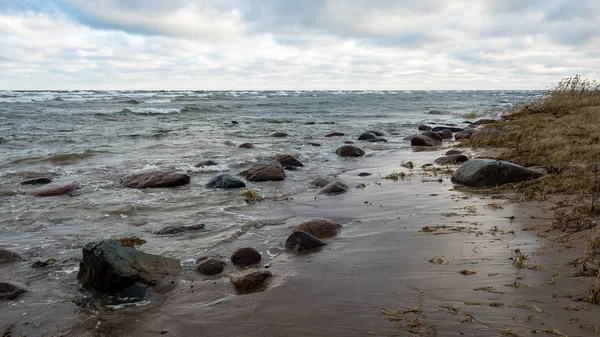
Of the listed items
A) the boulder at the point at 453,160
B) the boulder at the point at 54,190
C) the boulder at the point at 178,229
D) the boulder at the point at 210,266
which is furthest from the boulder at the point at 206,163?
the boulder at the point at 210,266

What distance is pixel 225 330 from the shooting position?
3.12 metres

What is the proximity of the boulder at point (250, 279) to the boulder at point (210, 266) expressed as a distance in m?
0.28

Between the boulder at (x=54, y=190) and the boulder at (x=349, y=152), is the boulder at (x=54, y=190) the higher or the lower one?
the lower one

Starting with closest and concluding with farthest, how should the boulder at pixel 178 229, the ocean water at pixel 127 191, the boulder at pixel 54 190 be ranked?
the ocean water at pixel 127 191
the boulder at pixel 178 229
the boulder at pixel 54 190

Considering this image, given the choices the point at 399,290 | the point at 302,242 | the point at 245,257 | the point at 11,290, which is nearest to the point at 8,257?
the point at 11,290

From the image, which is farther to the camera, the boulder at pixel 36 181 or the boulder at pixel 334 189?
the boulder at pixel 36 181

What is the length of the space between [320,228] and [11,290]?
125 inches

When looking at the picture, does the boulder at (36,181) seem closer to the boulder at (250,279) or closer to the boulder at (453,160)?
the boulder at (250,279)

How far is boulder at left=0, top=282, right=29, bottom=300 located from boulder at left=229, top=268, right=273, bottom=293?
72.6 inches

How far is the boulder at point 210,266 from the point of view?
427cm

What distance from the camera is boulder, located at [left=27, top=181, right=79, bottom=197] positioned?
25.5ft

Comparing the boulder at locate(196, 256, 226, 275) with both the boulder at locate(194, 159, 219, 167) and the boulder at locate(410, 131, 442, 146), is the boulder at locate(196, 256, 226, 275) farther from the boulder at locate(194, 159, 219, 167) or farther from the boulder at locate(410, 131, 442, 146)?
the boulder at locate(410, 131, 442, 146)

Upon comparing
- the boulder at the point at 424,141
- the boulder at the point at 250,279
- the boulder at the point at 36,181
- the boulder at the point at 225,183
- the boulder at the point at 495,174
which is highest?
the boulder at the point at 495,174

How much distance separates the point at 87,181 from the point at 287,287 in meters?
6.84
